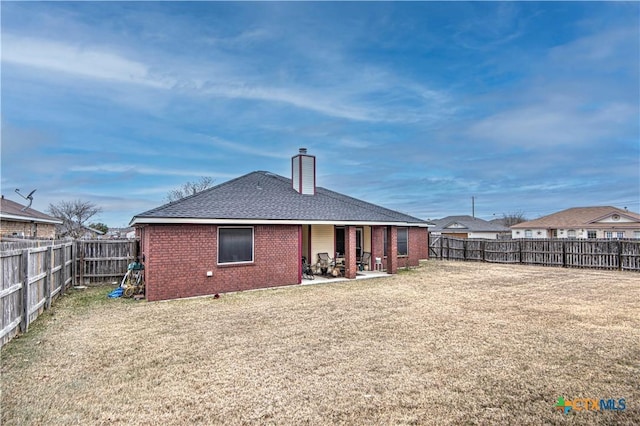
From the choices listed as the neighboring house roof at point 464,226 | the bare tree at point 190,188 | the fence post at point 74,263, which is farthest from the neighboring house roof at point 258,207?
the neighboring house roof at point 464,226

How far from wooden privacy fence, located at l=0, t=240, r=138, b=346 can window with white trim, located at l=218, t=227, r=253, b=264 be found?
4336mm

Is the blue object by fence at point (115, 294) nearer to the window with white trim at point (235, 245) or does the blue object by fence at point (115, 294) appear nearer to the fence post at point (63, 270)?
the fence post at point (63, 270)

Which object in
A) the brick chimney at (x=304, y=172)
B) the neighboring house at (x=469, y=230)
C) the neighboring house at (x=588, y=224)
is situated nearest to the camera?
the brick chimney at (x=304, y=172)

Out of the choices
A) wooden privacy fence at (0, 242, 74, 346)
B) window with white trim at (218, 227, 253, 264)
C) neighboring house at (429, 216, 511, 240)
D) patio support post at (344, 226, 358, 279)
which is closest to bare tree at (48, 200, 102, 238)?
wooden privacy fence at (0, 242, 74, 346)

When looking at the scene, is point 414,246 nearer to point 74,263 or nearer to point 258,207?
point 258,207

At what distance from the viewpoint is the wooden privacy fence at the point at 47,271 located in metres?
5.59

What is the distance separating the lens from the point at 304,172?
609 inches

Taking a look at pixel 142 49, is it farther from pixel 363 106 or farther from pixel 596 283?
pixel 596 283

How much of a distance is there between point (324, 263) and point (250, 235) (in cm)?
428

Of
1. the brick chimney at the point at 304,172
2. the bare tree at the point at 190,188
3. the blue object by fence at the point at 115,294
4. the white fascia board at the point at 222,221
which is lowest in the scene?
the blue object by fence at the point at 115,294

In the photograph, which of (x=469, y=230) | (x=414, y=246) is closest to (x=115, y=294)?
(x=414, y=246)

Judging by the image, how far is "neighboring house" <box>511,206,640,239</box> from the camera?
100ft

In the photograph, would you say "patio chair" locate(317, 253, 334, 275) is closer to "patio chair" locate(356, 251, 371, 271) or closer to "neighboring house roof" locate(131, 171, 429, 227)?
"patio chair" locate(356, 251, 371, 271)

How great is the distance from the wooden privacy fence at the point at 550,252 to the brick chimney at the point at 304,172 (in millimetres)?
11659
